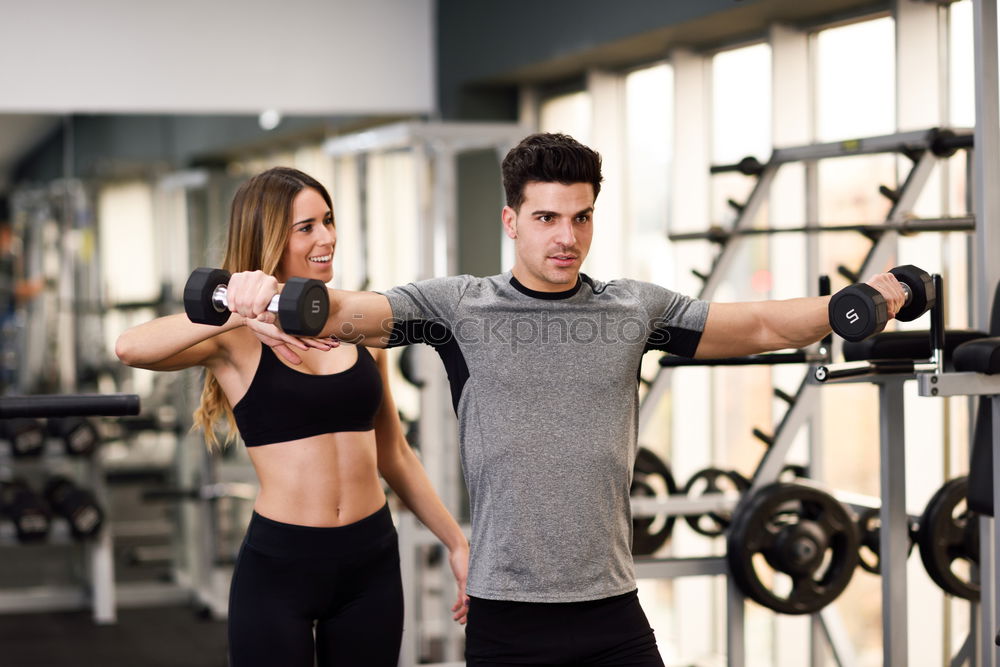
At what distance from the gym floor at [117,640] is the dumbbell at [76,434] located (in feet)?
2.49

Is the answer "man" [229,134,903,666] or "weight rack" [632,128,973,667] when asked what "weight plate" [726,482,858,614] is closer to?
"weight rack" [632,128,973,667]

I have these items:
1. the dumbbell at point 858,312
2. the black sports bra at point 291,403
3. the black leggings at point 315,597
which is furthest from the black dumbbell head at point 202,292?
the dumbbell at point 858,312

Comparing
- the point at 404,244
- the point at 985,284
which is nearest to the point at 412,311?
the point at 985,284

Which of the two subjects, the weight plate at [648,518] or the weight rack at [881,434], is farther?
the weight plate at [648,518]

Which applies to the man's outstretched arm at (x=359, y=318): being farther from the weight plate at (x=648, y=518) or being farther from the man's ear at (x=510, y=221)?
the weight plate at (x=648, y=518)

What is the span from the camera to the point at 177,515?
5766 mm

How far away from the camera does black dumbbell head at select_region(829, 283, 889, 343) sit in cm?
171

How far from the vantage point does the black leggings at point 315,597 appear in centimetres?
208

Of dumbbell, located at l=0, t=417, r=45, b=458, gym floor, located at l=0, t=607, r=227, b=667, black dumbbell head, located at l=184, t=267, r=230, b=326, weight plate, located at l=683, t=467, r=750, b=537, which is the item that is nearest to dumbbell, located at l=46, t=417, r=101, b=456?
dumbbell, located at l=0, t=417, r=45, b=458

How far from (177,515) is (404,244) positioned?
1.77 meters

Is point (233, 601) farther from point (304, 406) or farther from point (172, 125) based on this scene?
point (172, 125)

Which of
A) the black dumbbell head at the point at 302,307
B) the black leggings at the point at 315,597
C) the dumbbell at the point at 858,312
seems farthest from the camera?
the black leggings at the point at 315,597

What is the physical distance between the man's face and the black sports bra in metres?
0.55

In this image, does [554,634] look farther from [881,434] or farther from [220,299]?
[881,434]
